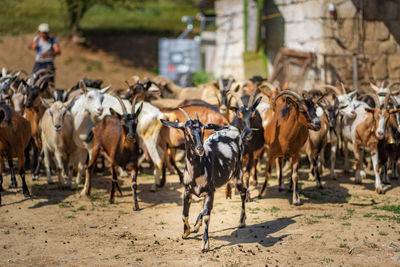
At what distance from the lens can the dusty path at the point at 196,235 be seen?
698 cm

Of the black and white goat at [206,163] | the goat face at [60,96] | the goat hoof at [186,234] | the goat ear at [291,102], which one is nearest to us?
the black and white goat at [206,163]

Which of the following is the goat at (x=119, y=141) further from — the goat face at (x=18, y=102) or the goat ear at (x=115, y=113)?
the goat face at (x=18, y=102)

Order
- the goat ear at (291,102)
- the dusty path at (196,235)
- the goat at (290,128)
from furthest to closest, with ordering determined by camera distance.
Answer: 1. the goat ear at (291,102)
2. the goat at (290,128)
3. the dusty path at (196,235)

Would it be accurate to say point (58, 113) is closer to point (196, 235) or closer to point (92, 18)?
point (196, 235)

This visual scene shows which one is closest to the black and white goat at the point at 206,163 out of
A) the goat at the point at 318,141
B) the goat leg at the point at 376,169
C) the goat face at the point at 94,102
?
the goat at the point at 318,141

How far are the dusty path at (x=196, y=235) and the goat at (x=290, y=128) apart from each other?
745 millimetres

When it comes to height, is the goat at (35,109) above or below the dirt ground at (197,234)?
above

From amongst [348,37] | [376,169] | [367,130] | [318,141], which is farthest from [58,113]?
[348,37]

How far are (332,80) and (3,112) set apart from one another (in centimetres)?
939

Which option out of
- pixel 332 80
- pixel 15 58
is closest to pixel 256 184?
pixel 332 80

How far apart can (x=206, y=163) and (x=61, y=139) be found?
425 centimetres

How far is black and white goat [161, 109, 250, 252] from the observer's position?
7289 mm

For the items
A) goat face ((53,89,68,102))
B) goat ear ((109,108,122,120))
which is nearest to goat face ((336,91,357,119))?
goat ear ((109,108,122,120))

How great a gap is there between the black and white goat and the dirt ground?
548mm
